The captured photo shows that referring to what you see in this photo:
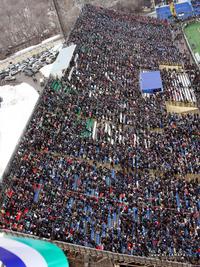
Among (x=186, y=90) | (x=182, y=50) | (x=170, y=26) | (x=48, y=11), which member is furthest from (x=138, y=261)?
(x=48, y=11)

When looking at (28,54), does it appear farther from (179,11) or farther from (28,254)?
(28,254)

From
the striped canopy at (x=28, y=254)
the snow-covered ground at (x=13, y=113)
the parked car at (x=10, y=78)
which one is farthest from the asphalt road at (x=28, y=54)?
the striped canopy at (x=28, y=254)

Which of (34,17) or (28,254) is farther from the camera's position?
(34,17)

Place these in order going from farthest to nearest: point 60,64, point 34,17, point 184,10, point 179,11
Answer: point 34,17 → point 184,10 → point 179,11 → point 60,64

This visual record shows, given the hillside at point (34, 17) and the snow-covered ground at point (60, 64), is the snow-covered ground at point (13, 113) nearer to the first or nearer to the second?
the snow-covered ground at point (60, 64)

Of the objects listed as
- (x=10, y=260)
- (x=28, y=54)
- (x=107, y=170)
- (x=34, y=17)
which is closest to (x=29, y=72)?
(x=28, y=54)

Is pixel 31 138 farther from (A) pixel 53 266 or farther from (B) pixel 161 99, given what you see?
(B) pixel 161 99
